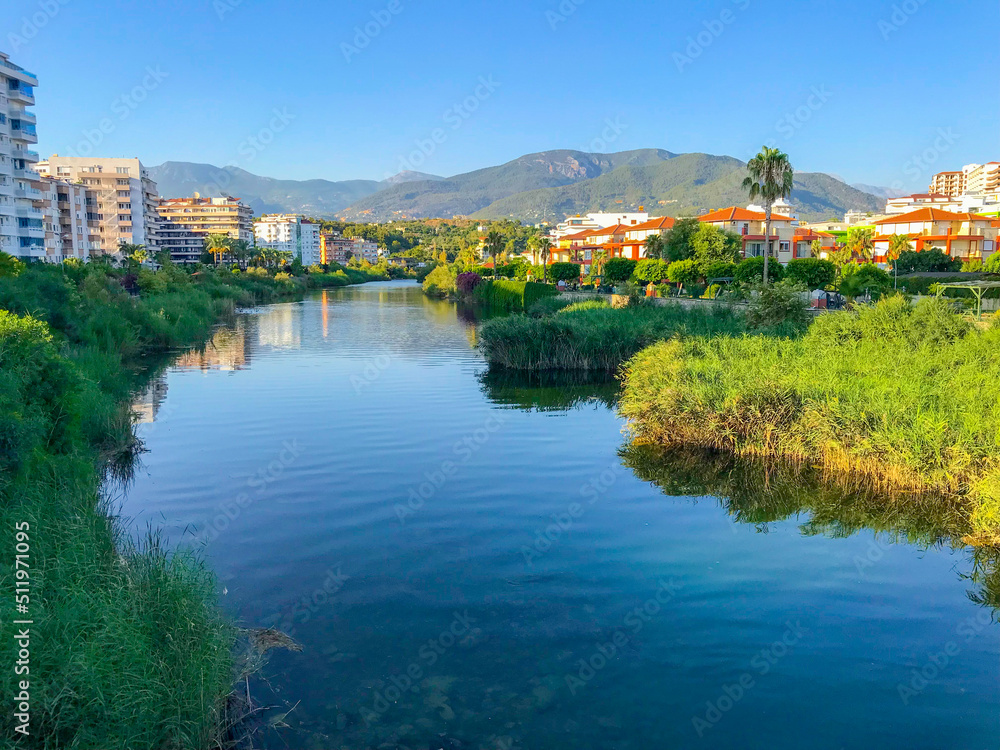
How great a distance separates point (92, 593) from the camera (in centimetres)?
806

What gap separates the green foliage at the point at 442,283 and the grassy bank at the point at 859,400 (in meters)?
78.6

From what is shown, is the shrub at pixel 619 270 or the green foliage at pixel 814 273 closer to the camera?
the green foliage at pixel 814 273

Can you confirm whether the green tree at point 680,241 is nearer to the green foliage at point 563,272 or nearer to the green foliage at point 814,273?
the green foliage at point 563,272

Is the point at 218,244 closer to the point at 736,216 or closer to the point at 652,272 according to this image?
the point at 736,216

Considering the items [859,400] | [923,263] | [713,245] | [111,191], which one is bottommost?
[859,400]

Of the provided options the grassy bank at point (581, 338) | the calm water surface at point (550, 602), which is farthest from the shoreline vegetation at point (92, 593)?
the grassy bank at point (581, 338)

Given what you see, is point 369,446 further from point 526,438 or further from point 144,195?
point 144,195

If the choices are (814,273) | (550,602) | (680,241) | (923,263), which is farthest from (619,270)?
(550,602)

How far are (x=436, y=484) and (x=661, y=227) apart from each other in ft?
326

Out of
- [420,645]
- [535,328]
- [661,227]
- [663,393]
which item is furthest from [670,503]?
[661,227]

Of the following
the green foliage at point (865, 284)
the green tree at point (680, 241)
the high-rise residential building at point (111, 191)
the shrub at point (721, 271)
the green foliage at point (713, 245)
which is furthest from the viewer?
the high-rise residential building at point (111, 191)

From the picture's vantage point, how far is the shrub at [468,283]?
95.0m

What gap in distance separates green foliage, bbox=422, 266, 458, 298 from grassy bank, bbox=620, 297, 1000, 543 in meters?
78.6

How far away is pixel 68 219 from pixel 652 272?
88.1 m
